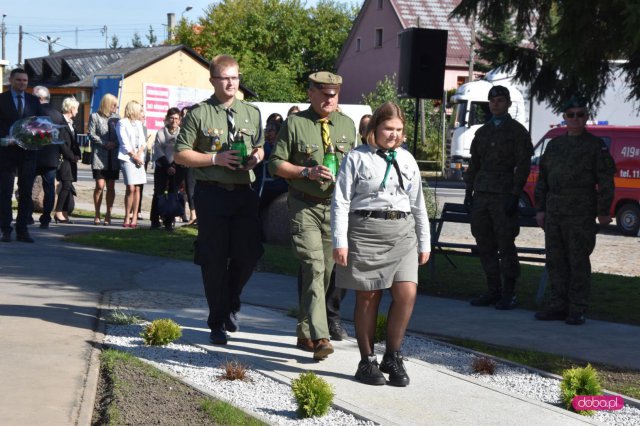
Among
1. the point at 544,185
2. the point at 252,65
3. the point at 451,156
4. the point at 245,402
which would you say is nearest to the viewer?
the point at 245,402

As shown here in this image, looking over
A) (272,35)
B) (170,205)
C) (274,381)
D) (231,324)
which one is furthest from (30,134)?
(272,35)

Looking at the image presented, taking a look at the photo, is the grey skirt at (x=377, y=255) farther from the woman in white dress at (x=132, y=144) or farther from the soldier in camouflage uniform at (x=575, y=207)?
the woman in white dress at (x=132, y=144)

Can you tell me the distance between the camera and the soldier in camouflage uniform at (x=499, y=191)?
9641 millimetres

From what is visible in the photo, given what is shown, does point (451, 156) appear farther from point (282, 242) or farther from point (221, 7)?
point (221, 7)

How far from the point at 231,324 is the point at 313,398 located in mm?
2359

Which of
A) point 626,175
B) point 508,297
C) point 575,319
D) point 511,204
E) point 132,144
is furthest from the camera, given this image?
point 626,175

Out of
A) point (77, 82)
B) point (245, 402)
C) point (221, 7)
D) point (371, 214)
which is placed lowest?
point (245, 402)

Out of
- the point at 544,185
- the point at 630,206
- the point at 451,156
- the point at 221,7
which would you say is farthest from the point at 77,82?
the point at 544,185

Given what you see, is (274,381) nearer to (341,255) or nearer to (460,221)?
(341,255)

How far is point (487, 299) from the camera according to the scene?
391 inches

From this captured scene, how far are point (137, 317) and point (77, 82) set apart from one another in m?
61.3

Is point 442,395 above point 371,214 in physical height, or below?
below

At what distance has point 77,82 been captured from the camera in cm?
6744

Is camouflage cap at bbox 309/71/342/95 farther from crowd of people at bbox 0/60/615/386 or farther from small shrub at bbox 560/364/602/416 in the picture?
small shrub at bbox 560/364/602/416
